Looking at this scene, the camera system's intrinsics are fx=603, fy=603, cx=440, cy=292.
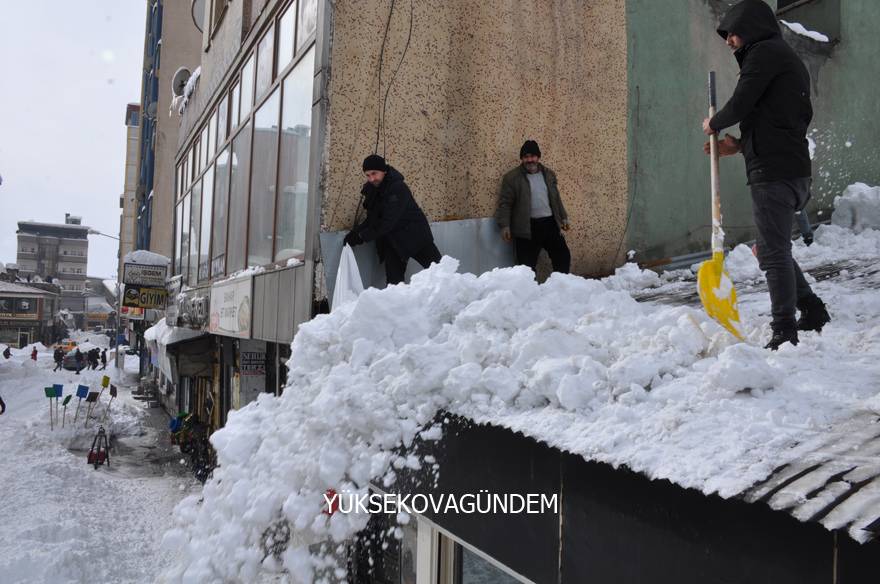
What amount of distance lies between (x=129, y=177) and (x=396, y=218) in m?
49.4

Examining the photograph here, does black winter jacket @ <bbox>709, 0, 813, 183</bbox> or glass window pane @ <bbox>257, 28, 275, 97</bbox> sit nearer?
black winter jacket @ <bbox>709, 0, 813, 183</bbox>

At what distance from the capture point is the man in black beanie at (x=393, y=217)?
5609 mm

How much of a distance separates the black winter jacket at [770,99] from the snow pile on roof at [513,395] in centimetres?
97

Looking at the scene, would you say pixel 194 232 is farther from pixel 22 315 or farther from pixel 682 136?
pixel 22 315

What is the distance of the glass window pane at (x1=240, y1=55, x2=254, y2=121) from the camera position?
9.32 metres

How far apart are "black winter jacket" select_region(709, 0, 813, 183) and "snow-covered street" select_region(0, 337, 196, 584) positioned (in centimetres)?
774

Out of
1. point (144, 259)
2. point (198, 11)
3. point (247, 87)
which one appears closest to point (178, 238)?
point (144, 259)

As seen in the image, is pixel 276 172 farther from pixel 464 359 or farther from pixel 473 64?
pixel 464 359

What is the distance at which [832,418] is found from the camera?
218 cm

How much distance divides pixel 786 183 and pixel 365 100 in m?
4.18

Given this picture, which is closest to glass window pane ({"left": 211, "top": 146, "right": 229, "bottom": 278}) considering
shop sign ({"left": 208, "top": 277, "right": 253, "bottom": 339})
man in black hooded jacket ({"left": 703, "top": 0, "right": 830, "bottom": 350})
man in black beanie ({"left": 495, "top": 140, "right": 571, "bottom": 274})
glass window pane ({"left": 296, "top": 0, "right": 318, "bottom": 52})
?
shop sign ({"left": 208, "top": 277, "right": 253, "bottom": 339})

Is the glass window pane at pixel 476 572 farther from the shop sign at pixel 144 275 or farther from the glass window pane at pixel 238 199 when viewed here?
the shop sign at pixel 144 275

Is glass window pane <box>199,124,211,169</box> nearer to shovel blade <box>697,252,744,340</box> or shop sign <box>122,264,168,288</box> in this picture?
shop sign <box>122,264,168,288</box>

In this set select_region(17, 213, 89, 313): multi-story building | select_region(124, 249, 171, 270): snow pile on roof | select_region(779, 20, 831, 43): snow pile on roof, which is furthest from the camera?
select_region(17, 213, 89, 313): multi-story building
